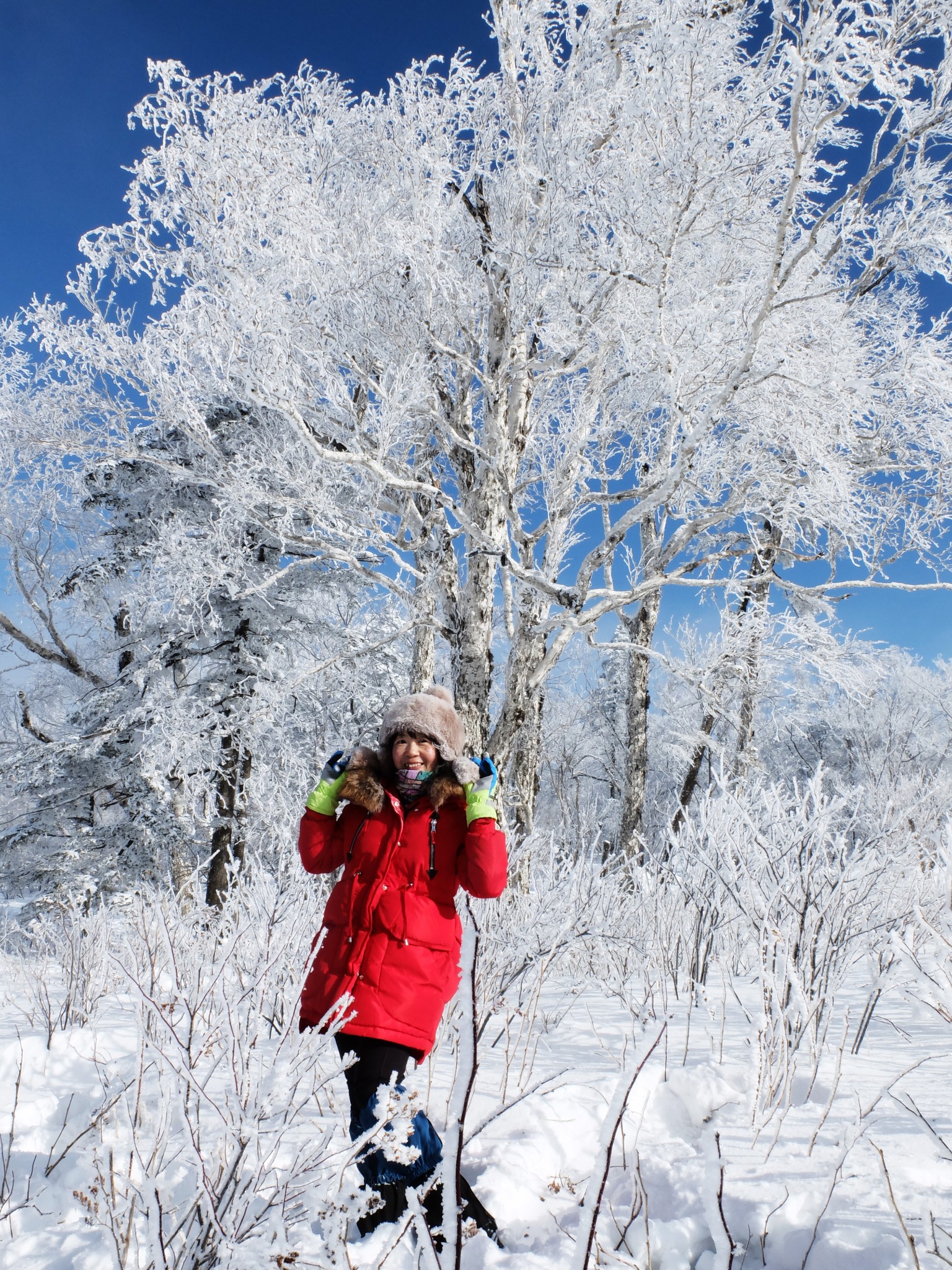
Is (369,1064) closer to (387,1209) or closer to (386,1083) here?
(386,1083)

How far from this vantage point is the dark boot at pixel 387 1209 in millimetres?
1682

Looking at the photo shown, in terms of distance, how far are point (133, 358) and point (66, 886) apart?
6021mm

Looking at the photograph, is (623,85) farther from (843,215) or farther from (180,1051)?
(180,1051)

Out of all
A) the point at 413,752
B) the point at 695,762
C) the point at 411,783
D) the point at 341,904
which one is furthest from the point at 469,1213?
the point at 695,762

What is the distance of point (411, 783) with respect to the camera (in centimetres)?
213

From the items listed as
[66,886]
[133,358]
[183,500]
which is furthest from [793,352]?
[66,886]

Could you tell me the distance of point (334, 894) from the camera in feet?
6.41

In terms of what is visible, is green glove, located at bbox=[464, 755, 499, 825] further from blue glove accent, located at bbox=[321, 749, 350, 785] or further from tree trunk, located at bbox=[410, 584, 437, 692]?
tree trunk, located at bbox=[410, 584, 437, 692]

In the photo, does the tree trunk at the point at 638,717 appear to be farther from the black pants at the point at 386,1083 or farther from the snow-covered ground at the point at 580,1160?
the black pants at the point at 386,1083

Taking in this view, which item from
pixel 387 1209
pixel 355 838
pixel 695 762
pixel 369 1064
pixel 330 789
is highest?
pixel 695 762

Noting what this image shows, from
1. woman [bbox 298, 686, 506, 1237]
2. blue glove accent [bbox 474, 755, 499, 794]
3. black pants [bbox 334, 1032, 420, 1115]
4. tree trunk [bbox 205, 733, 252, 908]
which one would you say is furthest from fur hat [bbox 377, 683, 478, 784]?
tree trunk [bbox 205, 733, 252, 908]

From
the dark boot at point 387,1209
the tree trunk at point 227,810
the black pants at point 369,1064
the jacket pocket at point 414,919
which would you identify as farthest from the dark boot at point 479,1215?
the tree trunk at point 227,810

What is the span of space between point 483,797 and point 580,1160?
1028mm

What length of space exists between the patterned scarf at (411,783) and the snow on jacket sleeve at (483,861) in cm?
22
